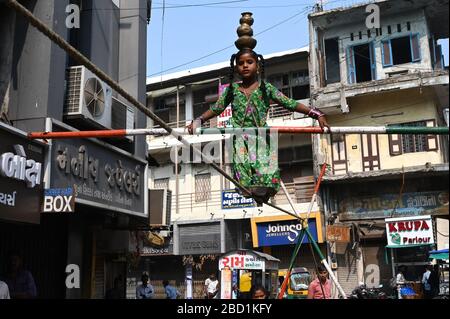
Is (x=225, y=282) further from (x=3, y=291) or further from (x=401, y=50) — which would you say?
(x=401, y=50)

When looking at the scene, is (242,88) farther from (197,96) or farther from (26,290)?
(197,96)

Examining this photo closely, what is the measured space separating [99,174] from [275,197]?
10.4 metres

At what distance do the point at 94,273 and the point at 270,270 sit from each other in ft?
13.6

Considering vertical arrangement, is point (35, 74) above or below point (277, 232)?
above

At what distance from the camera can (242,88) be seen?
3965 millimetres

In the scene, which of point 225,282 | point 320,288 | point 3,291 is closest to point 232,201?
point 225,282

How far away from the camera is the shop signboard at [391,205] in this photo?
593 inches

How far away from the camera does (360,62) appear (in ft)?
54.4

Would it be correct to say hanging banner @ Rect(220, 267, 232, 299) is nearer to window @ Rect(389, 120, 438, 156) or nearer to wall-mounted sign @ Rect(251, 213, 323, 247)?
wall-mounted sign @ Rect(251, 213, 323, 247)

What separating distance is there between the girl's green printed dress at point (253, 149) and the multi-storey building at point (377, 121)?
11784 mm

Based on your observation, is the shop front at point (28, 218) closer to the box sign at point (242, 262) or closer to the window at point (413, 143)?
the box sign at point (242, 262)

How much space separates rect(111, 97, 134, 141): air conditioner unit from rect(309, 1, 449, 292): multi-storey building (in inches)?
332

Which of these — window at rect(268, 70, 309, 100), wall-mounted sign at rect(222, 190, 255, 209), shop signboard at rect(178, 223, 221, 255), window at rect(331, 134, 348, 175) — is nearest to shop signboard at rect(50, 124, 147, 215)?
window at rect(331, 134, 348, 175)
